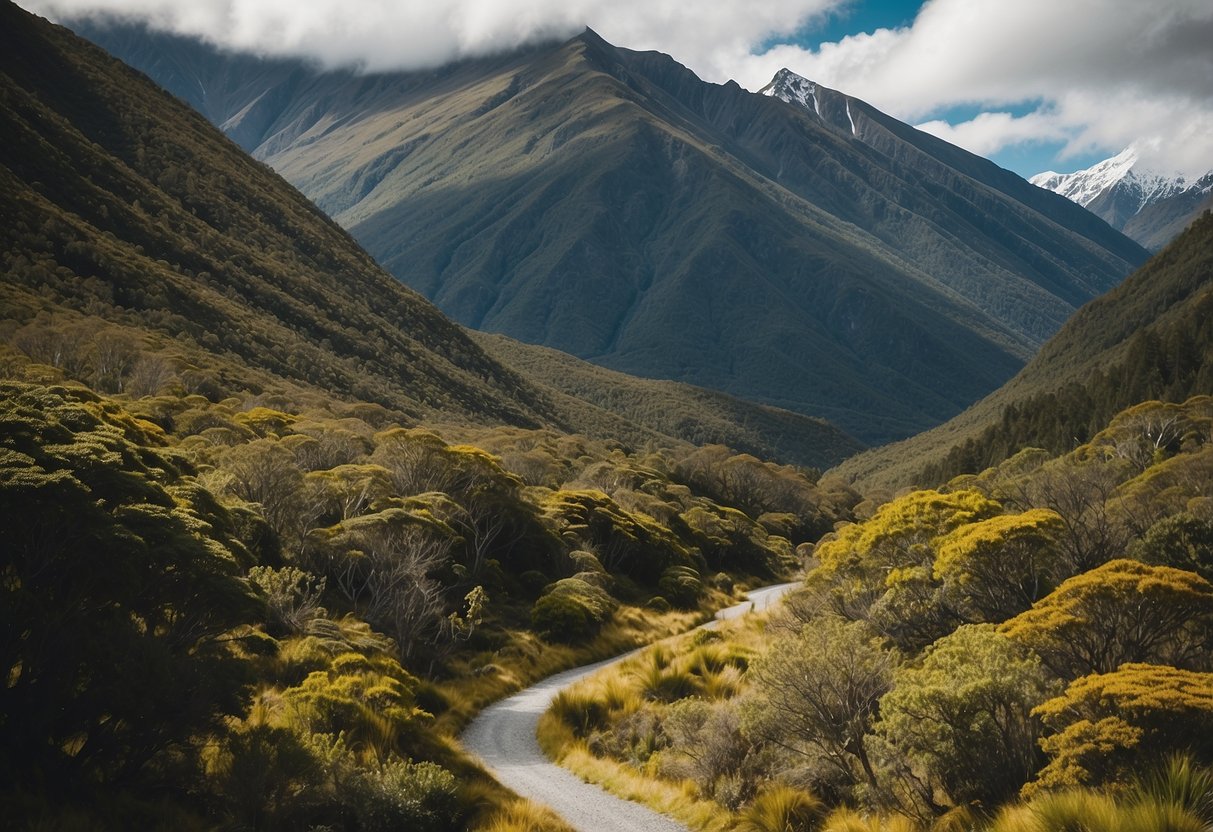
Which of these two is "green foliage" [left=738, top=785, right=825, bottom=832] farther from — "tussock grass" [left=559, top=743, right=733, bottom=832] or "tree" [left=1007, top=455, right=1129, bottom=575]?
"tree" [left=1007, top=455, right=1129, bottom=575]

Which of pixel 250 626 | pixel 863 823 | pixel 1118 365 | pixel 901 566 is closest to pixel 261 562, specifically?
pixel 250 626

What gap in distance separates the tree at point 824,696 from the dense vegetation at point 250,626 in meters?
5.58

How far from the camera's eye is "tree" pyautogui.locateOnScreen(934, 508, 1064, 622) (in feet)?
65.5

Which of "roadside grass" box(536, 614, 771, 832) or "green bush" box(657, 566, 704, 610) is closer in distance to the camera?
"roadside grass" box(536, 614, 771, 832)

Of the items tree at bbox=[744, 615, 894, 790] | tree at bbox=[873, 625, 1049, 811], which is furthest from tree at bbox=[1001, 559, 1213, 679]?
tree at bbox=[744, 615, 894, 790]

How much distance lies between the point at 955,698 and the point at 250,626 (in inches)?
624

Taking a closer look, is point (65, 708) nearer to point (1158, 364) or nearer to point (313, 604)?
point (313, 604)

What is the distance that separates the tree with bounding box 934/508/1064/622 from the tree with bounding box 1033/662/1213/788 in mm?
7274

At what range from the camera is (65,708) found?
12.7 meters

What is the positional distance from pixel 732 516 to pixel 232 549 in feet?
192

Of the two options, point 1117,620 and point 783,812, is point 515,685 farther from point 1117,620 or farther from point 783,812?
point 1117,620

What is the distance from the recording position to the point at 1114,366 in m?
119

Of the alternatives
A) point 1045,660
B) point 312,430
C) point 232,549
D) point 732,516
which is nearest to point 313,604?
point 232,549

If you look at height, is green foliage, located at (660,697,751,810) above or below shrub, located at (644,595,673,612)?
above
